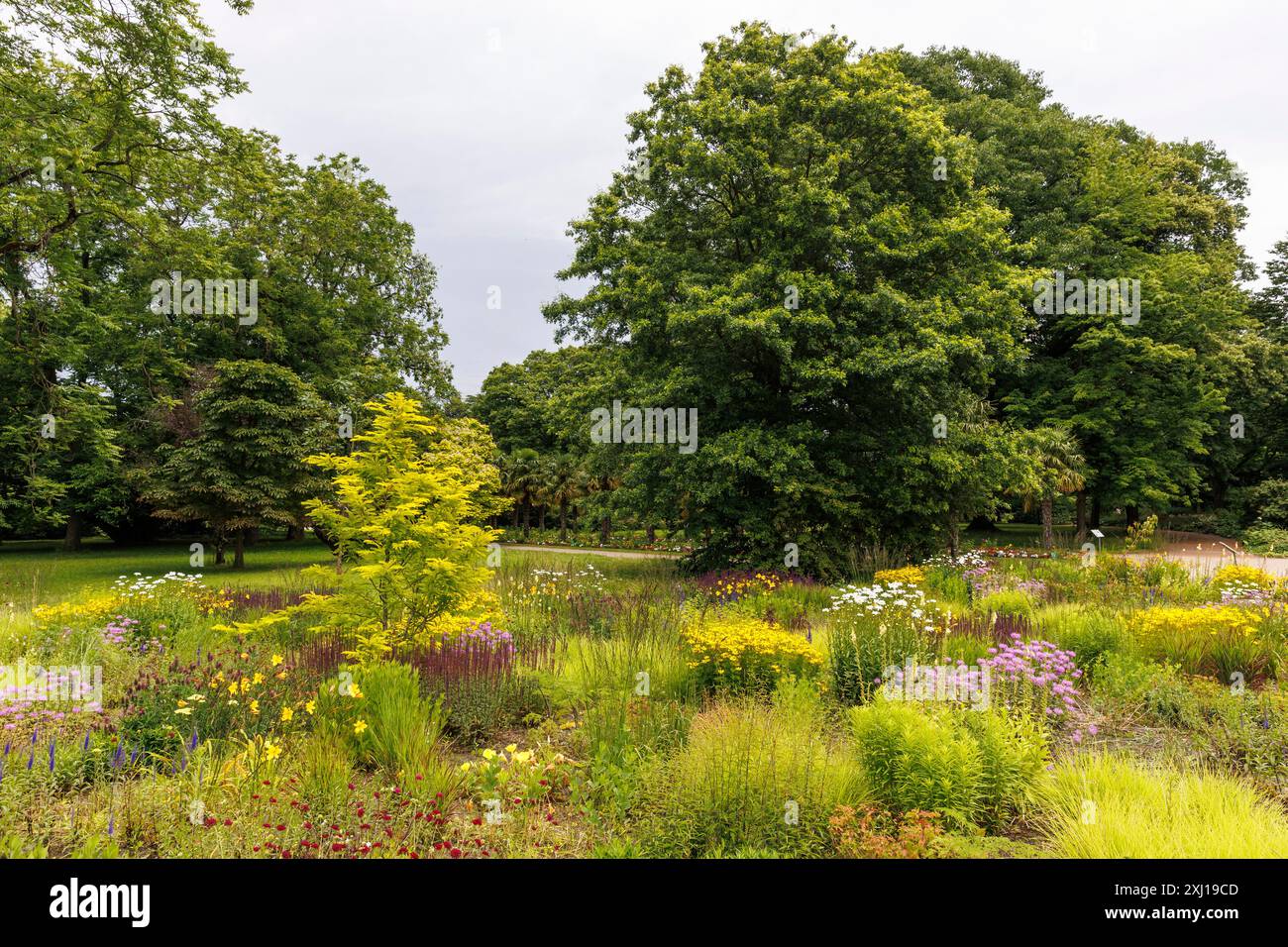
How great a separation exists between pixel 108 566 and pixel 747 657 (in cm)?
2277

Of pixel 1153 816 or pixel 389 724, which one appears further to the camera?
pixel 389 724

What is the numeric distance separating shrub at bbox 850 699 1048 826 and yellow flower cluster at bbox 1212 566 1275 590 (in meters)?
8.79

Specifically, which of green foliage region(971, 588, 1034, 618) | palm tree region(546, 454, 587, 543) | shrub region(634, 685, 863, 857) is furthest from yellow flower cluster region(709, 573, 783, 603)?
palm tree region(546, 454, 587, 543)

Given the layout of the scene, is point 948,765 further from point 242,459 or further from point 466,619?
point 242,459

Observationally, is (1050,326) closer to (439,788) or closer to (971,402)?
(971,402)

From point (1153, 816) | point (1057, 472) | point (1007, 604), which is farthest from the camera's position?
point (1057, 472)

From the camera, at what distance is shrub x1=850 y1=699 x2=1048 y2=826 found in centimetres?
383

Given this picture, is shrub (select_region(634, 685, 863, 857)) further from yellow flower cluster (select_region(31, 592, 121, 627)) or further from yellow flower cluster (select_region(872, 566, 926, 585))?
yellow flower cluster (select_region(31, 592, 121, 627))

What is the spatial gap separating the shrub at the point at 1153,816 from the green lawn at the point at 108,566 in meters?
14.0

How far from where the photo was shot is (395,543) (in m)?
6.23

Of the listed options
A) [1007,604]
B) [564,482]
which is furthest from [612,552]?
[1007,604]

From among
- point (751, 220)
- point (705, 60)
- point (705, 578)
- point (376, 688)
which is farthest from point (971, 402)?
point (376, 688)

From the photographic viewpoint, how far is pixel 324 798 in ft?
12.2

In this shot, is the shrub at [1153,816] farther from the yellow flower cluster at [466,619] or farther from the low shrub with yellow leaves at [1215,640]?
the yellow flower cluster at [466,619]
